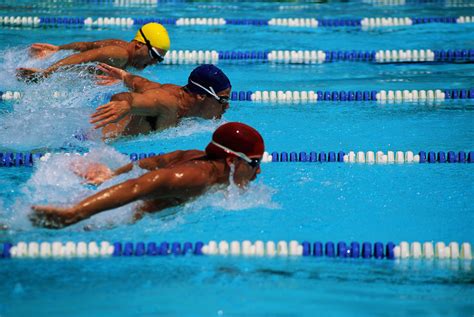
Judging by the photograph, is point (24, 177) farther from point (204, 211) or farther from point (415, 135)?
point (415, 135)

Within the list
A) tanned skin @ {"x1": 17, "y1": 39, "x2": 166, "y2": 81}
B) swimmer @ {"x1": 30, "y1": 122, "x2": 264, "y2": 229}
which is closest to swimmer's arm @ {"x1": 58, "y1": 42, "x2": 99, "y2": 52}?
tanned skin @ {"x1": 17, "y1": 39, "x2": 166, "y2": 81}

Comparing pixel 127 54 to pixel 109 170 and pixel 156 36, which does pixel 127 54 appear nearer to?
pixel 156 36

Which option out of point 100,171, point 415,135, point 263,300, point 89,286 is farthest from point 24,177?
point 415,135

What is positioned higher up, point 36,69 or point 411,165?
point 36,69

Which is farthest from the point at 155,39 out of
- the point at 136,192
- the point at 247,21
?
the point at 247,21

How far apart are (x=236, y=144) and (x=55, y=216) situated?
94 cm

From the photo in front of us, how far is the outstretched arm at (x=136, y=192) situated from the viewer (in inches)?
156

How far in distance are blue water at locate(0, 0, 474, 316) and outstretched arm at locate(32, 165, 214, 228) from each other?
0.24 m

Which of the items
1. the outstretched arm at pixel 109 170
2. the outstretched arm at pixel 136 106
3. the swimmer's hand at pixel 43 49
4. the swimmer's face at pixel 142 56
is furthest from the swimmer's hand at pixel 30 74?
the outstretched arm at pixel 109 170

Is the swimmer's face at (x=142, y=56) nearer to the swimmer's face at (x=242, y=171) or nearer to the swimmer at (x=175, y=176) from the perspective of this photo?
the swimmer at (x=175, y=176)

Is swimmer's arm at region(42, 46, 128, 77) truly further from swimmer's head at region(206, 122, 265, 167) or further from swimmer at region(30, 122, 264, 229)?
swimmer's head at region(206, 122, 265, 167)

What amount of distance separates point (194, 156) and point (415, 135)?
2381mm

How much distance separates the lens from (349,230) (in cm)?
470

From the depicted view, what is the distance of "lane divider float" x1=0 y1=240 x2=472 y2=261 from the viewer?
425 centimetres
